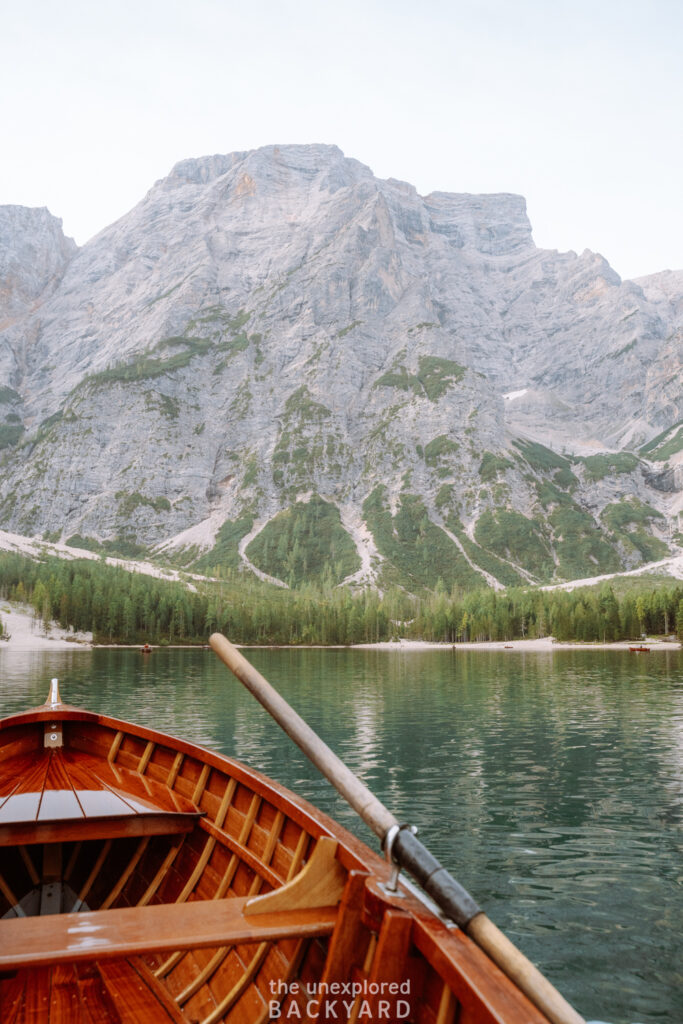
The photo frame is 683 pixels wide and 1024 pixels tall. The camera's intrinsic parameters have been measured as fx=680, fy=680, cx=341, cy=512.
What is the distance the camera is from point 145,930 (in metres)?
5.34

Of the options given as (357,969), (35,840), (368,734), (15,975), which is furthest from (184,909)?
(368,734)

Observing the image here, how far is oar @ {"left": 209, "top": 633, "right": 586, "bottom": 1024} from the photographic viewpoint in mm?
4566

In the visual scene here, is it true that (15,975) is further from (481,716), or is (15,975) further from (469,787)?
(481,716)

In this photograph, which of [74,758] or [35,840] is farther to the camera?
[74,758]

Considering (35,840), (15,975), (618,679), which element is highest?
(35,840)

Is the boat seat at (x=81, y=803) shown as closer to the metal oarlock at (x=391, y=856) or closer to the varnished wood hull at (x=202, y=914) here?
the varnished wood hull at (x=202, y=914)

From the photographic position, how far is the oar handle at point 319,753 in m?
6.34

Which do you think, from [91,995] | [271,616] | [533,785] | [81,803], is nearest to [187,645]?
[271,616]

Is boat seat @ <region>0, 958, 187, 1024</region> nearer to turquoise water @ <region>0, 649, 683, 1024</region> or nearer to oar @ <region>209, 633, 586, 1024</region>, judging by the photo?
oar @ <region>209, 633, 586, 1024</region>

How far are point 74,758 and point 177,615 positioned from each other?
16947 centimetres

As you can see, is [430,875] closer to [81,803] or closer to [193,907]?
[193,907]

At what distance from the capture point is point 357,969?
5.78m

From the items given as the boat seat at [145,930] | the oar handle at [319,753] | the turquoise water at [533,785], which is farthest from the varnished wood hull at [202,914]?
the turquoise water at [533,785]

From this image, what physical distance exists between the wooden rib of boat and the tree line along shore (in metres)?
158
